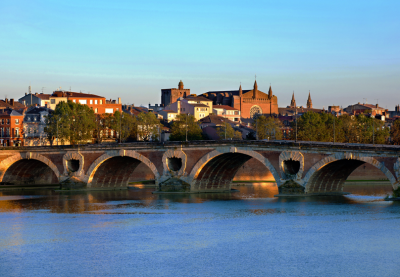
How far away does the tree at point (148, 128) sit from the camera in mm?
118500

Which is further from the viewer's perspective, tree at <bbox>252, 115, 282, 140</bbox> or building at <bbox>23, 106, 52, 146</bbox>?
tree at <bbox>252, 115, 282, 140</bbox>

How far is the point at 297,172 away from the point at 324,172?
101 inches

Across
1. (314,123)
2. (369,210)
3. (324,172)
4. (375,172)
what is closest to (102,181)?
(324,172)

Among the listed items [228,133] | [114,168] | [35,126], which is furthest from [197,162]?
[35,126]

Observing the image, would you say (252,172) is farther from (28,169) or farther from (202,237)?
(202,237)

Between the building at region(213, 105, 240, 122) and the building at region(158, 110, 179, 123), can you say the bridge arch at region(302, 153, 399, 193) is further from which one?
the building at region(213, 105, 240, 122)

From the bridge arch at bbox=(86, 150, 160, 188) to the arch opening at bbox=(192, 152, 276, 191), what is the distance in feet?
16.0

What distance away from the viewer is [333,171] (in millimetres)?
62062

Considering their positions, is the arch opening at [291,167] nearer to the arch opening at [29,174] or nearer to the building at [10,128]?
the arch opening at [29,174]

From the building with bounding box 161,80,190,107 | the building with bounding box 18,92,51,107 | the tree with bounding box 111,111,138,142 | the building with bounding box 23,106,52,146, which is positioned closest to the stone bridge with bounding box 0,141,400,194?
the building with bounding box 23,106,52,146

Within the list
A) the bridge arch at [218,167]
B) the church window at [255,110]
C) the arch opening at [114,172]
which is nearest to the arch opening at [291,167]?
the bridge arch at [218,167]

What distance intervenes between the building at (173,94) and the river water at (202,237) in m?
112

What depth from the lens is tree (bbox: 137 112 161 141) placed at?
389 feet

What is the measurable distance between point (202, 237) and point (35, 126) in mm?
78693
